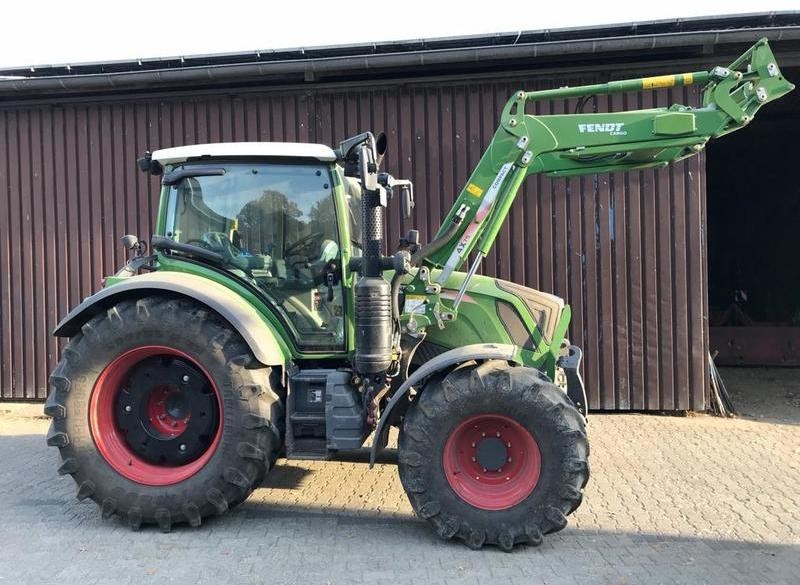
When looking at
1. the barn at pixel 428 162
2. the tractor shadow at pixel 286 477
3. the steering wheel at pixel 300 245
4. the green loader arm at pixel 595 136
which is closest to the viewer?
the green loader arm at pixel 595 136

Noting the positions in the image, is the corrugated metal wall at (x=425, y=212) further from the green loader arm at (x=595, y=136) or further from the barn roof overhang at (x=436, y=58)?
the green loader arm at (x=595, y=136)

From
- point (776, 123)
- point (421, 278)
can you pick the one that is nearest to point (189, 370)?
point (421, 278)

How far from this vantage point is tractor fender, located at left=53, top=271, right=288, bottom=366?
3830mm

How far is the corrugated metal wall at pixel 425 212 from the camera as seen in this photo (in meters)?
6.91

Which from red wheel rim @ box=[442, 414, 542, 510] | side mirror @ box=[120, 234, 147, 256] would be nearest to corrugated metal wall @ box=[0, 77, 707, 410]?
side mirror @ box=[120, 234, 147, 256]

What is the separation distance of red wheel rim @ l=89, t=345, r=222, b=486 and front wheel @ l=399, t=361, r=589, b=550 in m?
1.34

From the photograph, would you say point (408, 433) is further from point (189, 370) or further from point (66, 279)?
point (66, 279)

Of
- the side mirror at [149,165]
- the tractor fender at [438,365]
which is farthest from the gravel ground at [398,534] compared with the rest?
the side mirror at [149,165]

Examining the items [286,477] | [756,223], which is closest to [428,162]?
[286,477]

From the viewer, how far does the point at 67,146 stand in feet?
25.1

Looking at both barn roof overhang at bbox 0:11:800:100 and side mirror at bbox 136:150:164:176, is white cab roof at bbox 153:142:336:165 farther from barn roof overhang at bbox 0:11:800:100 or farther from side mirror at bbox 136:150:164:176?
barn roof overhang at bbox 0:11:800:100

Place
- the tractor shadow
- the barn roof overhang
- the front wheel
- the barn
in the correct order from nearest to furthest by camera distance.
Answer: the front wheel → the tractor shadow → the barn roof overhang → the barn

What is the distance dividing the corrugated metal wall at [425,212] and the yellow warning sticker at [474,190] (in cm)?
300

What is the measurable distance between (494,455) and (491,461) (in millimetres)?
42
